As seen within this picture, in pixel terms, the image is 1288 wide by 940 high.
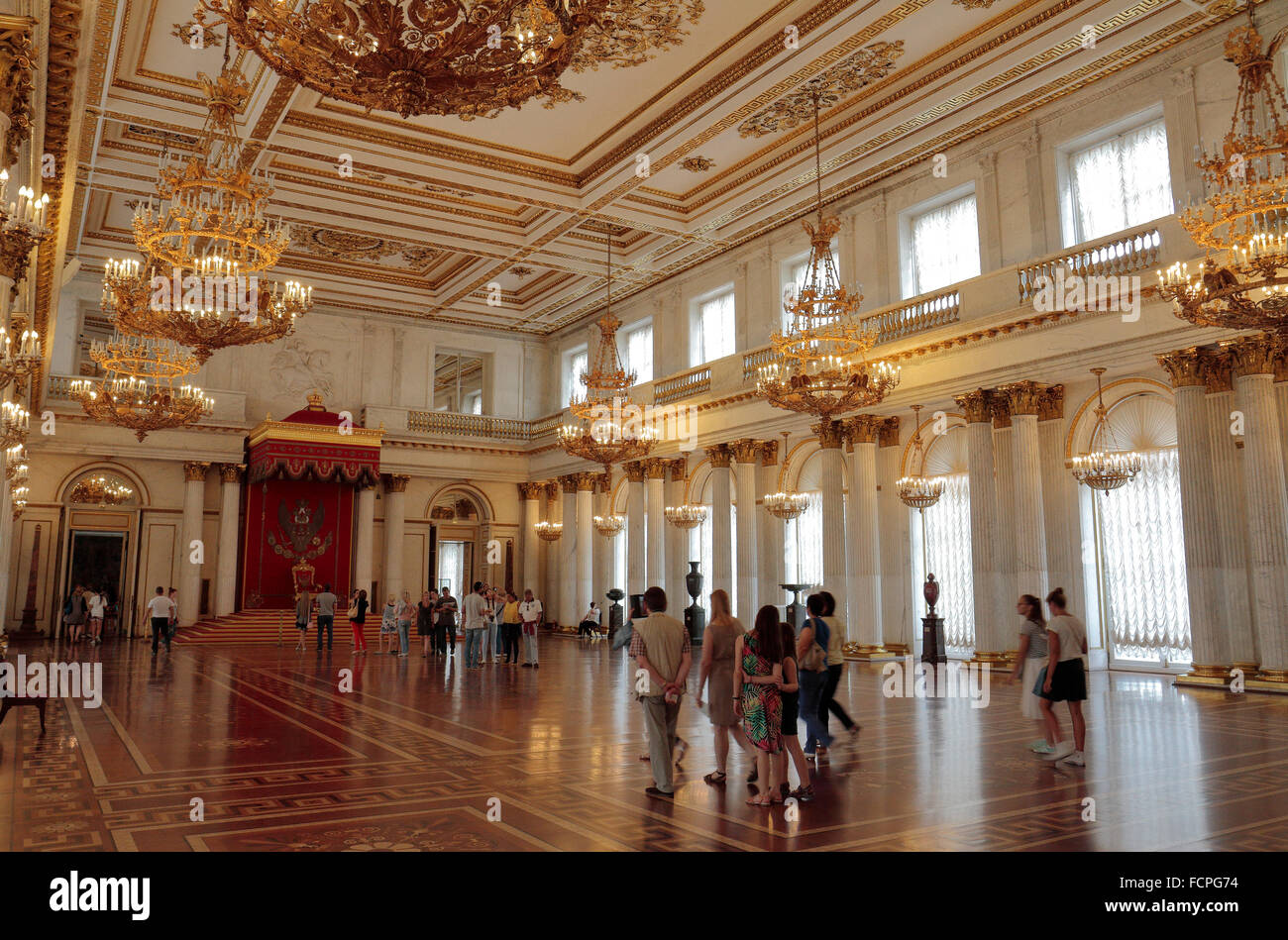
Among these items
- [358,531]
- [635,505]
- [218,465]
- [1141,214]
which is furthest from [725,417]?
[218,465]

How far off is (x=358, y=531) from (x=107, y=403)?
387 inches

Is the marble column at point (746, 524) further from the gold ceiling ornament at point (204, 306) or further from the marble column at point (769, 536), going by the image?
the gold ceiling ornament at point (204, 306)

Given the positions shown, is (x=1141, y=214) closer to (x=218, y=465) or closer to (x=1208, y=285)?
(x=1208, y=285)

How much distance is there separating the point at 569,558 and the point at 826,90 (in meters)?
13.8

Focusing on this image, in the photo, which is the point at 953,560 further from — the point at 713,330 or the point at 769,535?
the point at 713,330

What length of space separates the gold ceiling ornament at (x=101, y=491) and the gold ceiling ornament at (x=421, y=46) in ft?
63.7

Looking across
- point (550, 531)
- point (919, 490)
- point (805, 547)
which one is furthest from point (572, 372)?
point (919, 490)

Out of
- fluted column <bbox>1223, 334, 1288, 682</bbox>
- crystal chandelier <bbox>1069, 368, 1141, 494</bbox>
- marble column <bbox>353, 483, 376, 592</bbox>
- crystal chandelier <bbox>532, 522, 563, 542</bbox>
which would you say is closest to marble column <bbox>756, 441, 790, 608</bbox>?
crystal chandelier <bbox>1069, 368, 1141, 494</bbox>

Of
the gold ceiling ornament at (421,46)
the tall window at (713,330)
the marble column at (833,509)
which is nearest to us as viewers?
the gold ceiling ornament at (421,46)

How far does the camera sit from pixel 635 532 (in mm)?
21484

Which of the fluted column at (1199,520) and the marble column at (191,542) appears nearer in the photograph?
the fluted column at (1199,520)

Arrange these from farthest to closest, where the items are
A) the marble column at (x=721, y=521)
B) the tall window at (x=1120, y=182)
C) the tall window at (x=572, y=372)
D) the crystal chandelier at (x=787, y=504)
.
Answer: the tall window at (x=572, y=372) → the marble column at (x=721, y=521) → the crystal chandelier at (x=787, y=504) → the tall window at (x=1120, y=182)

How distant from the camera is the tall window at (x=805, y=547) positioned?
1842cm

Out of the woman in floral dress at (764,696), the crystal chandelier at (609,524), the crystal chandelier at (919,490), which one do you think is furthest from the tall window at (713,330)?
the woman in floral dress at (764,696)
